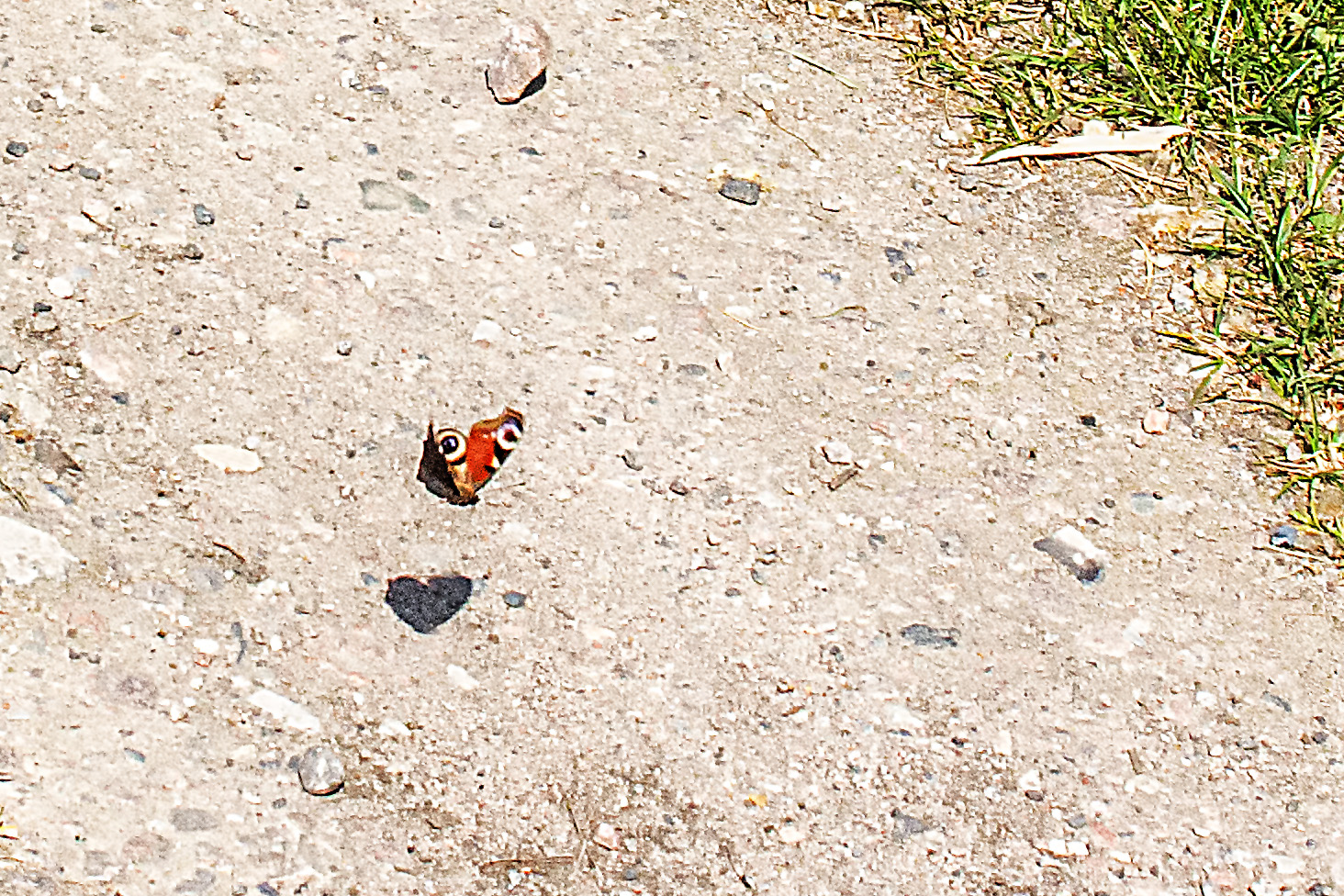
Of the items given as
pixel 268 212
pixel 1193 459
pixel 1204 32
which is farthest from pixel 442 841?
pixel 1204 32

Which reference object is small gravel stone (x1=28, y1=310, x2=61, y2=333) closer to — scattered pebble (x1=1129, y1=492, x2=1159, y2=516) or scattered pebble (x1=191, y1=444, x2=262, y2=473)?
scattered pebble (x1=191, y1=444, x2=262, y2=473)

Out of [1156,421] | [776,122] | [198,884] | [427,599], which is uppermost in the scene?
[776,122]

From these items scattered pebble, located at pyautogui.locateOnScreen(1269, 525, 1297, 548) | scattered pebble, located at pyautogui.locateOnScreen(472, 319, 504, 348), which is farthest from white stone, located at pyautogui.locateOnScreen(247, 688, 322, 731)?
scattered pebble, located at pyautogui.locateOnScreen(1269, 525, 1297, 548)

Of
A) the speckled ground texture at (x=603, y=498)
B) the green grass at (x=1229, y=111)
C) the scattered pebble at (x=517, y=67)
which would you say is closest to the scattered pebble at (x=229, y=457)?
the speckled ground texture at (x=603, y=498)

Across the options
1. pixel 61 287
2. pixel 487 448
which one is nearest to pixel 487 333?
pixel 487 448

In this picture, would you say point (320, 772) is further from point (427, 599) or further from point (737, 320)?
point (737, 320)

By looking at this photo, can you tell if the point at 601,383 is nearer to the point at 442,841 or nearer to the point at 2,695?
the point at 442,841

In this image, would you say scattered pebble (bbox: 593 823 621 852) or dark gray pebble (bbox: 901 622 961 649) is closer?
scattered pebble (bbox: 593 823 621 852)
